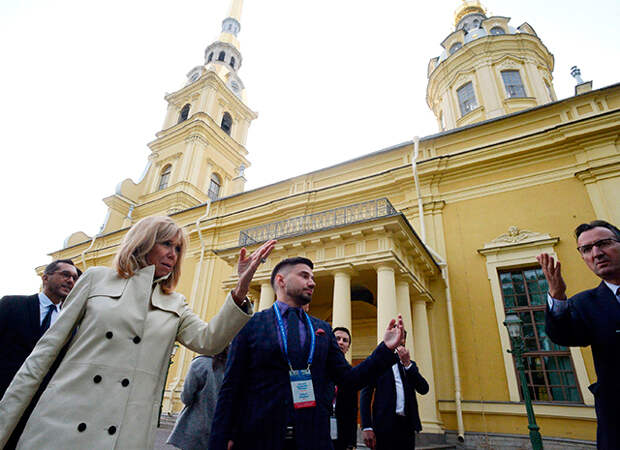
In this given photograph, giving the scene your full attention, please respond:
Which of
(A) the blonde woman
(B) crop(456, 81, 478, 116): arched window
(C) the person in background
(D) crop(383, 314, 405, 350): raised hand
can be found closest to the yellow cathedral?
(B) crop(456, 81, 478, 116): arched window

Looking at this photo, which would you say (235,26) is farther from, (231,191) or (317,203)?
(317,203)

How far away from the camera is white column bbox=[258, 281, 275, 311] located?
9484 millimetres

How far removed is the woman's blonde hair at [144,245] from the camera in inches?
79.8

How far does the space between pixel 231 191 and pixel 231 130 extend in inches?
230

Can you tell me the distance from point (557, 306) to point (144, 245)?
2866mm

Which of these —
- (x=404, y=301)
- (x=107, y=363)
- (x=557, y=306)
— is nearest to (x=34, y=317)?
(x=107, y=363)

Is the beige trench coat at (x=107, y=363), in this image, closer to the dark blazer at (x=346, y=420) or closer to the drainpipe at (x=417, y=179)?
the dark blazer at (x=346, y=420)

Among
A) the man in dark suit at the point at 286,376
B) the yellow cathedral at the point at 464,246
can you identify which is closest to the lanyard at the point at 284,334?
the man in dark suit at the point at 286,376

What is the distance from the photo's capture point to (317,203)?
554 inches

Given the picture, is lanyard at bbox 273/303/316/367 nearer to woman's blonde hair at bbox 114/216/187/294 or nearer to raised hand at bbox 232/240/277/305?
raised hand at bbox 232/240/277/305

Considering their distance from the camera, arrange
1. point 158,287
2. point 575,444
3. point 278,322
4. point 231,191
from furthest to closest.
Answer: point 231,191
point 575,444
point 278,322
point 158,287

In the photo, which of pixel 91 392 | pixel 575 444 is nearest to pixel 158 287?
pixel 91 392

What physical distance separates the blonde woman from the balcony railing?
288 inches

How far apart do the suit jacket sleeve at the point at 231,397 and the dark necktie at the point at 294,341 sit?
0.33m
